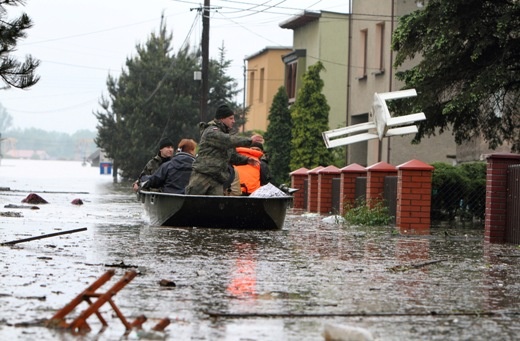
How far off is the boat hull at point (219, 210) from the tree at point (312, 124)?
29.8 meters

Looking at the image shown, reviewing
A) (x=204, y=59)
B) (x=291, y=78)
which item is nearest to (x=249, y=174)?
(x=204, y=59)

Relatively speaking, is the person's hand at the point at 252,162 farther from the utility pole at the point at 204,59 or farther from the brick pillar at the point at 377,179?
the utility pole at the point at 204,59

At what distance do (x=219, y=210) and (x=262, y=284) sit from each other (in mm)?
7673

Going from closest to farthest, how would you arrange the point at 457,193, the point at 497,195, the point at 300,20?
1. the point at 497,195
2. the point at 457,193
3. the point at 300,20

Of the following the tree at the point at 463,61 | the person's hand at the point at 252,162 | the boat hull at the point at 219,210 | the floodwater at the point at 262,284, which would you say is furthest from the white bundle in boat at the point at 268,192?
the tree at the point at 463,61

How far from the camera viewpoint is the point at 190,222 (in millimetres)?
17750

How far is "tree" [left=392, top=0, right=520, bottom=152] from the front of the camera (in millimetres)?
21422

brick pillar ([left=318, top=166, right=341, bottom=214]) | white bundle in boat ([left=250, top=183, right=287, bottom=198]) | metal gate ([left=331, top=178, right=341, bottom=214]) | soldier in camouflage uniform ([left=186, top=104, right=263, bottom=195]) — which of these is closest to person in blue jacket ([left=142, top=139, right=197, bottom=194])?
soldier in camouflage uniform ([left=186, top=104, right=263, bottom=195])

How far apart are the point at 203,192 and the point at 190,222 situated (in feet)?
1.76

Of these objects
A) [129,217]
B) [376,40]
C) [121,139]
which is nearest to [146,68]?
[121,139]

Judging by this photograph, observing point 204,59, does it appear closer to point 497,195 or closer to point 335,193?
point 335,193

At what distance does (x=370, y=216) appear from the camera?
22.7 metres

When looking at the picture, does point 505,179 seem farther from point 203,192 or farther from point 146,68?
point 146,68

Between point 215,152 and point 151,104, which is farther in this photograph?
point 151,104
